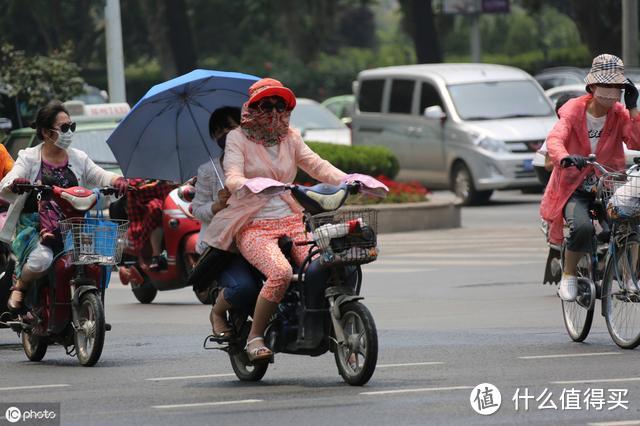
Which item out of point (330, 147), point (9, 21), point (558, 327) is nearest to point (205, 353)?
point (558, 327)

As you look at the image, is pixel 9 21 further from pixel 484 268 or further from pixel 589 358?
pixel 589 358

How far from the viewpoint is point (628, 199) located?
33.4 ft

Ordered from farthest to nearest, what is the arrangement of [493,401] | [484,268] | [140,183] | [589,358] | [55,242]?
[484,268], [140,183], [55,242], [589,358], [493,401]

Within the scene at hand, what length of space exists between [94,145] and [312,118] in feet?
38.9

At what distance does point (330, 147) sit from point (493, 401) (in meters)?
15.5

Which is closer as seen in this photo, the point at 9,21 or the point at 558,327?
the point at 558,327

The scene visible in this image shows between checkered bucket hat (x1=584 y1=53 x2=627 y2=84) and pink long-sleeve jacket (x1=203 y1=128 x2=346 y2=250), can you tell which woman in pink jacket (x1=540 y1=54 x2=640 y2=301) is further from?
pink long-sleeve jacket (x1=203 y1=128 x2=346 y2=250)

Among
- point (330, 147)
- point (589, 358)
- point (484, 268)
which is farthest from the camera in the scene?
point (330, 147)

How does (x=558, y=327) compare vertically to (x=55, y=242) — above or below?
below

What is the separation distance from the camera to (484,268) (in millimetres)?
16953

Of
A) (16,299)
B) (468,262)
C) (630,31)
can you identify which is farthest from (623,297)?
(630,31)

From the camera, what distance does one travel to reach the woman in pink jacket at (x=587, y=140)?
10773mm

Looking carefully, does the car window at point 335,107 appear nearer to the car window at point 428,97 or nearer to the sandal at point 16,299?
the car window at point 428,97

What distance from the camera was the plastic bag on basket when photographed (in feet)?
33.2
